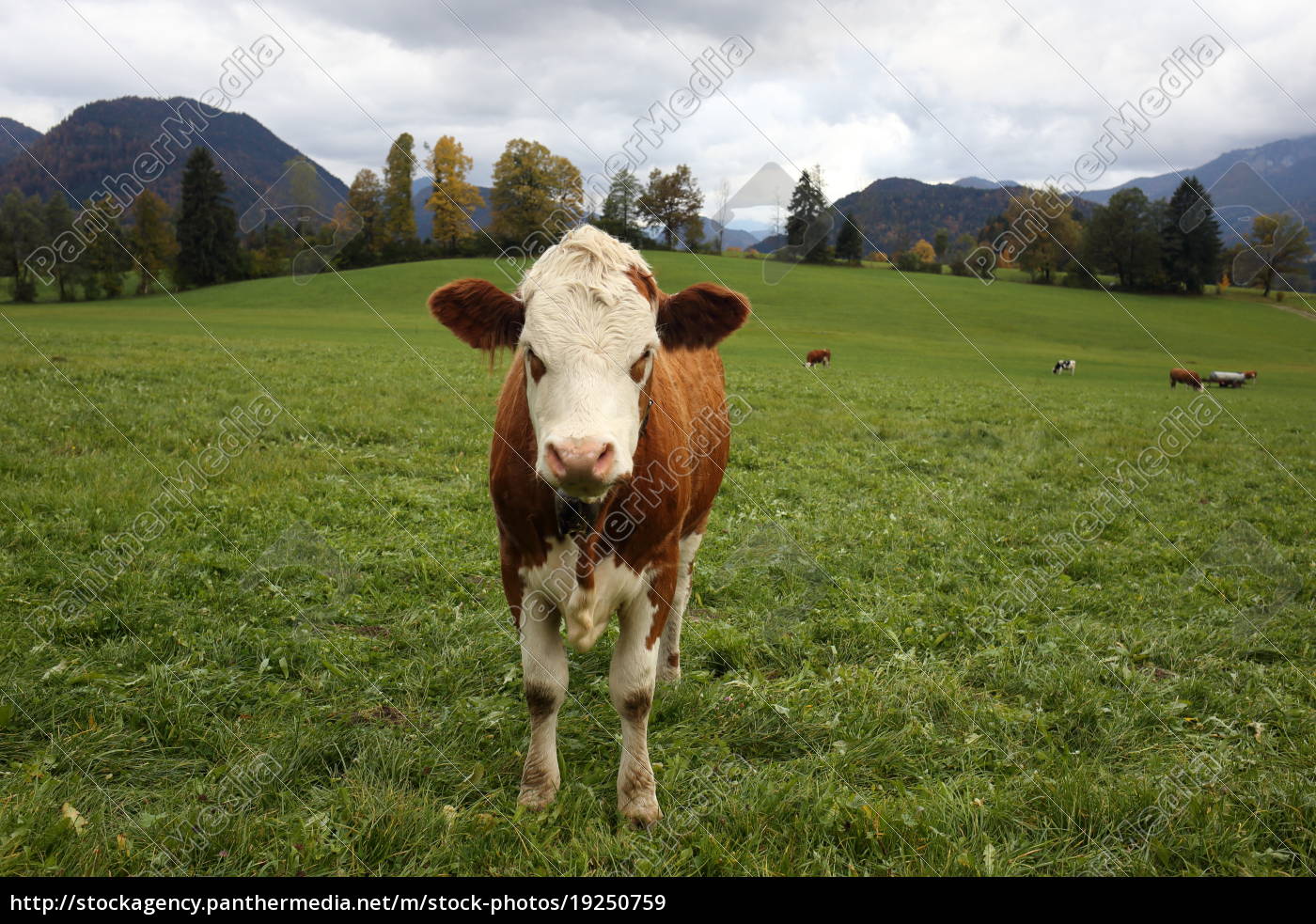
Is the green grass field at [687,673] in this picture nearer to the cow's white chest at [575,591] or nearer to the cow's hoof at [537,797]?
the cow's hoof at [537,797]

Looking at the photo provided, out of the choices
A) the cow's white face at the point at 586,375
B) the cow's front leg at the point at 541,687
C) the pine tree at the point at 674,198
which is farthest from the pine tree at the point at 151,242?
the cow's white face at the point at 586,375

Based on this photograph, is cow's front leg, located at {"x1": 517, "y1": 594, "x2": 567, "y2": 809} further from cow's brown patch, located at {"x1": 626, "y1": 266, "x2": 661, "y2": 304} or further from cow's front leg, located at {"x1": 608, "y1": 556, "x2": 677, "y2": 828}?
cow's brown patch, located at {"x1": 626, "y1": 266, "x2": 661, "y2": 304}

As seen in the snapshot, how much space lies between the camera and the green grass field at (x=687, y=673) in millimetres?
3371

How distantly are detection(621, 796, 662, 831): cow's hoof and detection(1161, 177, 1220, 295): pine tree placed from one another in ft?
263

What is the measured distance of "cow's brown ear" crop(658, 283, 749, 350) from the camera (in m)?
3.64

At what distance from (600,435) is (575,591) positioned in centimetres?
110

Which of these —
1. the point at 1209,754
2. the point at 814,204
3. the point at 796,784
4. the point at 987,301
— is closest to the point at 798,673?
the point at 796,784

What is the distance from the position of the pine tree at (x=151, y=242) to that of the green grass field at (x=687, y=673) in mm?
56431

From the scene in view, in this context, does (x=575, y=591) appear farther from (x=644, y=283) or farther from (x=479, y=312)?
(x=644, y=283)

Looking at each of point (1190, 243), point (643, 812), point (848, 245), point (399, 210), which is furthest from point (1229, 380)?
point (399, 210)

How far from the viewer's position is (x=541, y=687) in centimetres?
383

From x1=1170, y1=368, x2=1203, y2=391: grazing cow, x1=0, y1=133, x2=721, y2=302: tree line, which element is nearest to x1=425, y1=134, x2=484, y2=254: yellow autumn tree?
x1=0, y1=133, x2=721, y2=302: tree line

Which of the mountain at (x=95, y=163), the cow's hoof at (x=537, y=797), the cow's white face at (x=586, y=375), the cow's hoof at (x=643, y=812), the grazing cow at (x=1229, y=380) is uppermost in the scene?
the mountain at (x=95, y=163)

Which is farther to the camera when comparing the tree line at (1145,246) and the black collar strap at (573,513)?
the tree line at (1145,246)
